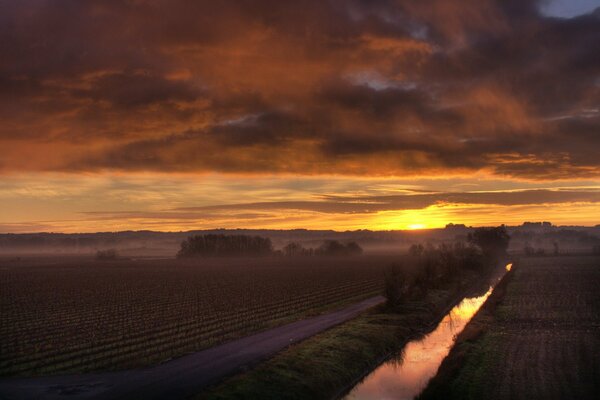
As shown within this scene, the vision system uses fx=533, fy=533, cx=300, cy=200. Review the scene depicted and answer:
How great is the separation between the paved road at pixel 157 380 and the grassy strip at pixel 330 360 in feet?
4.48

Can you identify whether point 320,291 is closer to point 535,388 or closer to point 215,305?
point 215,305

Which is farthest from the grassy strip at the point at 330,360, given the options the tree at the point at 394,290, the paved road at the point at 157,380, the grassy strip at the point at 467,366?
the grassy strip at the point at 467,366

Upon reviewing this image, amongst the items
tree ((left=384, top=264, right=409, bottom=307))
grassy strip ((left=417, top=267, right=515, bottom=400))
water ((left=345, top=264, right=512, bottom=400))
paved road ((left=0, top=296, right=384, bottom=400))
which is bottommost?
water ((left=345, top=264, right=512, bottom=400))

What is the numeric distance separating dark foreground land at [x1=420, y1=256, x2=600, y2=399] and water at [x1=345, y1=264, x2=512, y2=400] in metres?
1.14

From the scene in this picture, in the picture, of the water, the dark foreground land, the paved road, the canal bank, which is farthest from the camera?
the water

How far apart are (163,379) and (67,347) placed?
12122 millimetres

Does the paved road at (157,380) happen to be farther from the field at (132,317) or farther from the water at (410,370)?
the water at (410,370)

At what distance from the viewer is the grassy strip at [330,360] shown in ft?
→ 86.1

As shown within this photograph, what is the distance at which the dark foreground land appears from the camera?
2597 centimetres

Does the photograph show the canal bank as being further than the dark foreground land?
Yes

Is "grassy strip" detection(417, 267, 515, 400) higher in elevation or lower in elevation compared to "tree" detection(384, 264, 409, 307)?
lower

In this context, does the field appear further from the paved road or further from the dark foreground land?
the dark foreground land

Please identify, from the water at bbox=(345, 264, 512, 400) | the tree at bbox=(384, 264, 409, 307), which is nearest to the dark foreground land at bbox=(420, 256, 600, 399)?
the water at bbox=(345, 264, 512, 400)

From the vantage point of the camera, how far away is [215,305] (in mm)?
57469
